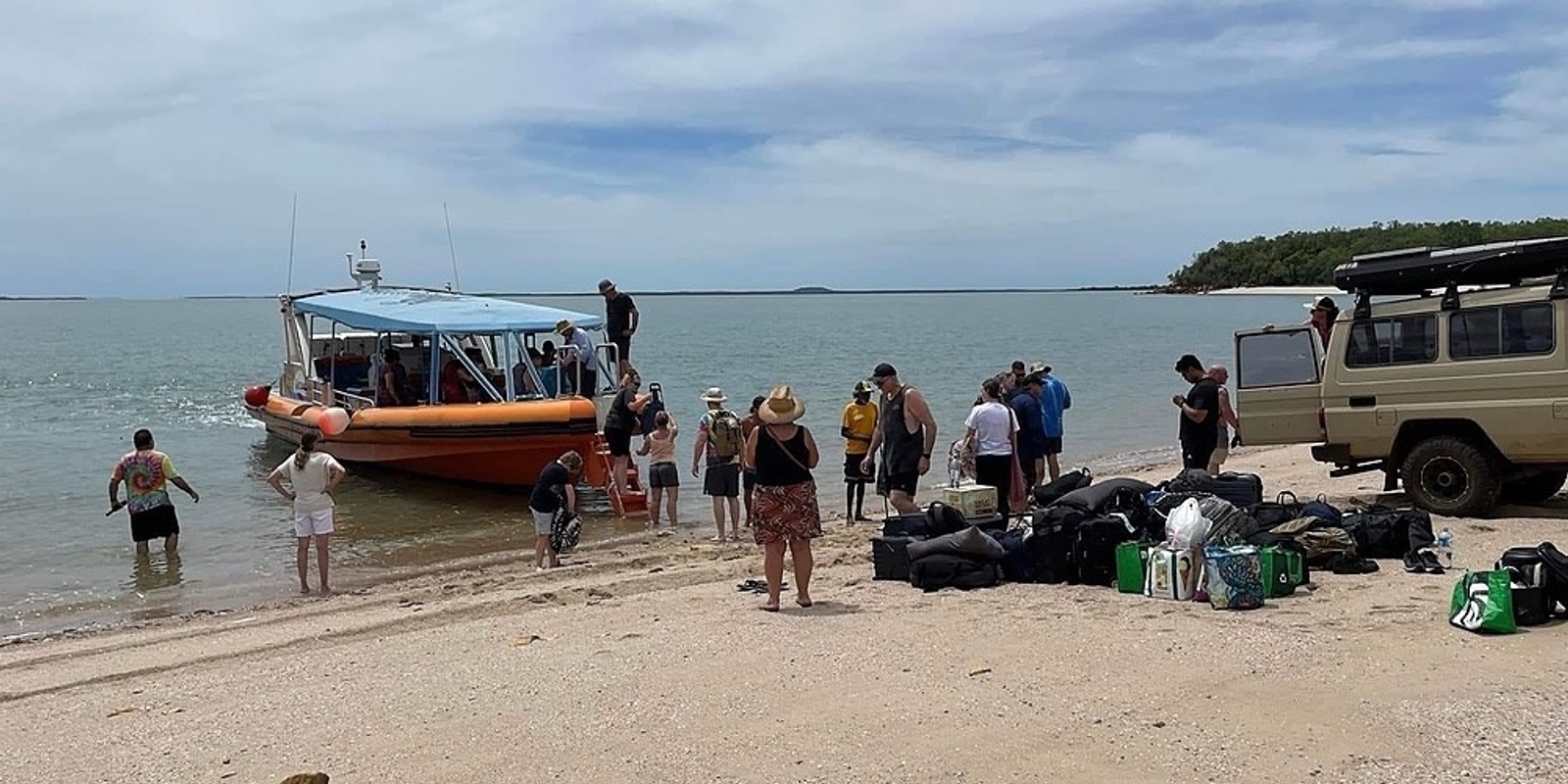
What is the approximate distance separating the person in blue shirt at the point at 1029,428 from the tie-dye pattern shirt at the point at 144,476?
7.20m

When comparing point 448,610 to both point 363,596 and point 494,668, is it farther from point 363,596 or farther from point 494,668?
point 494,668

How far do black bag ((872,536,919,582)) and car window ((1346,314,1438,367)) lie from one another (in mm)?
3825

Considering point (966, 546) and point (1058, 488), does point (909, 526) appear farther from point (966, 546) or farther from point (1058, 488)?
point (1058, 488)

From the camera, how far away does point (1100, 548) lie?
7875mm

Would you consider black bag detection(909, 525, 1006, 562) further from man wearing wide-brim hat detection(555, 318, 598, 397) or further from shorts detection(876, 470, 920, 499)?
man wearing wide-brim hat detection(555, 318, 598, 397)

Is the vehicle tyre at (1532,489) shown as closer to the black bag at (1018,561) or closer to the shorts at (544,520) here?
the black bag at (1018,561)

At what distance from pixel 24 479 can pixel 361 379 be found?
16.8 feet

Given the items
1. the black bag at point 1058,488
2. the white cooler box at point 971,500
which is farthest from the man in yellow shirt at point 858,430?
the white cooler box at point 971,500

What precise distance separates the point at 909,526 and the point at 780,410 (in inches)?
65.7

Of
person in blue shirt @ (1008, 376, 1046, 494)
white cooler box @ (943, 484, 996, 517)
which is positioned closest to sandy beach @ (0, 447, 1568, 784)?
white cooler box @ (943, 484, 996, 517)

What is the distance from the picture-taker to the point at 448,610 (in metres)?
8.85

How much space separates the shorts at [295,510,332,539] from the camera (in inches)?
394

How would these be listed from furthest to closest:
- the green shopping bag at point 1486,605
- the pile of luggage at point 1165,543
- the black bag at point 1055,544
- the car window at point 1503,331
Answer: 1. the car window at point 1503,331
2. the black bag at point 1055,544
3. the pile of luggage at point 1165,543
4. the green shopping bag at point 1486,605

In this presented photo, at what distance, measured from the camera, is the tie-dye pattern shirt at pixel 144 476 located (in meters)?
11.3
